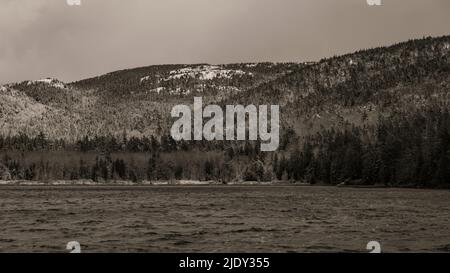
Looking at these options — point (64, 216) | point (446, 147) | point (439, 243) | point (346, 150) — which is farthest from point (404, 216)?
point (346, 150)

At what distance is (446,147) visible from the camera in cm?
14138

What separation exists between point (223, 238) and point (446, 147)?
104 m

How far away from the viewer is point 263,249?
1663 inches

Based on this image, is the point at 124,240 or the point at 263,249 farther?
the point at 124,240
